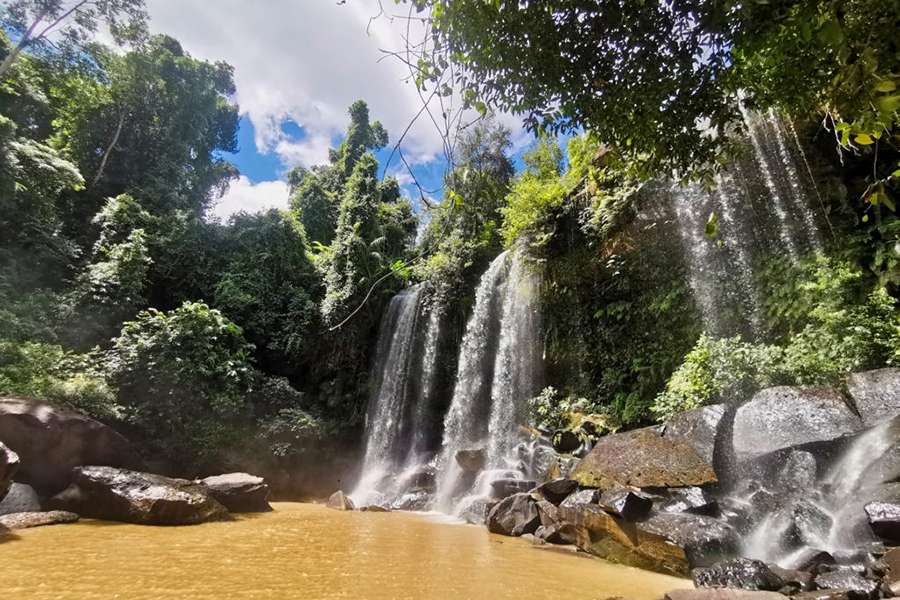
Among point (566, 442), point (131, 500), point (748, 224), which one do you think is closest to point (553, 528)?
point (566, 442)

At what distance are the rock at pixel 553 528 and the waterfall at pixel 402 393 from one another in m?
7.47

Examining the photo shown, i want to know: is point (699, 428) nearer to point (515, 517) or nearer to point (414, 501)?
point (515, 517)

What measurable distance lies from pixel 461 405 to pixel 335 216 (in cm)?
1442

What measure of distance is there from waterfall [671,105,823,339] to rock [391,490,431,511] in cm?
746

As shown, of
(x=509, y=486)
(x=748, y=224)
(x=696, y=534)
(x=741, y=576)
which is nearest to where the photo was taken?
(x=741, y=576)

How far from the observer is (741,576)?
359 cm

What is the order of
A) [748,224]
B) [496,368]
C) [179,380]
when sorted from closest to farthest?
[748,224] → [179,380] → [496,368]

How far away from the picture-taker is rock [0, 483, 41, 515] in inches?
228

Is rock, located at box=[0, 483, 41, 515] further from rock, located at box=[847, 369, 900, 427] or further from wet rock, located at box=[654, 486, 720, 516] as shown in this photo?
rock, located at box=[847, 369, 900, 427]

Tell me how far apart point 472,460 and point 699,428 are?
16.8ft

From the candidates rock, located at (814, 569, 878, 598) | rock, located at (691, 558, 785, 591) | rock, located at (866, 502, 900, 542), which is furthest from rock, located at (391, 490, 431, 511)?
rock, located at (866, 502, 900, 542)

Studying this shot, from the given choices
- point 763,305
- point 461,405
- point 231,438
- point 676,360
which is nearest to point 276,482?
point 231,438

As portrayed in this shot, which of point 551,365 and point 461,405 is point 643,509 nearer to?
point 551,365

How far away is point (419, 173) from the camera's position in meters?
2.50
